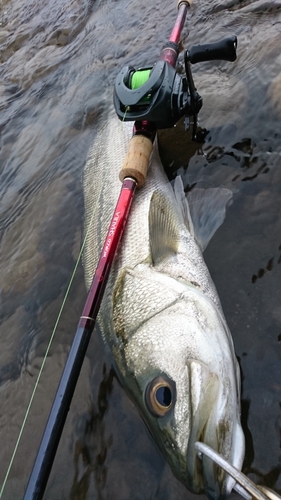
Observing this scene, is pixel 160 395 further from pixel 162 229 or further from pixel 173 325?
pixel 162 229

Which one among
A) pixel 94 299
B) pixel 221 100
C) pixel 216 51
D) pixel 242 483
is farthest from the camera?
pixel 221 100

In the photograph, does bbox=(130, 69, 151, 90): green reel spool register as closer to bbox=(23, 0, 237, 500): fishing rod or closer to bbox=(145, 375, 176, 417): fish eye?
bbox=(23, 0, 237, 500): fishing rod

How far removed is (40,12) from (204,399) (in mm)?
9257

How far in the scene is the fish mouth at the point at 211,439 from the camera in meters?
1.94

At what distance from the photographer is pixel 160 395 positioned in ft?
7.20

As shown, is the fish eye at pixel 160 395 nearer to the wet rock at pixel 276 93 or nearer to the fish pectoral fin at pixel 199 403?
the fish pectoral fin at pixel 199 403

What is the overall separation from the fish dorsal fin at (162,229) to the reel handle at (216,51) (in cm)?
112

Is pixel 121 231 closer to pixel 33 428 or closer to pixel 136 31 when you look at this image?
pixel 33 428

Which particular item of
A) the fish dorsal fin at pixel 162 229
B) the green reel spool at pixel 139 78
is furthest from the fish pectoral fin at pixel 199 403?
the green reel spool at pixel 139 78

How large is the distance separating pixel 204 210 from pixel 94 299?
135cm

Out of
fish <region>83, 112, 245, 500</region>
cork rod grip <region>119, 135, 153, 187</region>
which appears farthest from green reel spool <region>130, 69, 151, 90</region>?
fish <region>83, 112, 245, 500</region>

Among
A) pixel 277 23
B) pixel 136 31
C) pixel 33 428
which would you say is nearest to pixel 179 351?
pixel 33 428

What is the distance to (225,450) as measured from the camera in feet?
6.61

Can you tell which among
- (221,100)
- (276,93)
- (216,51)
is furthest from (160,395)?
(221,100)
